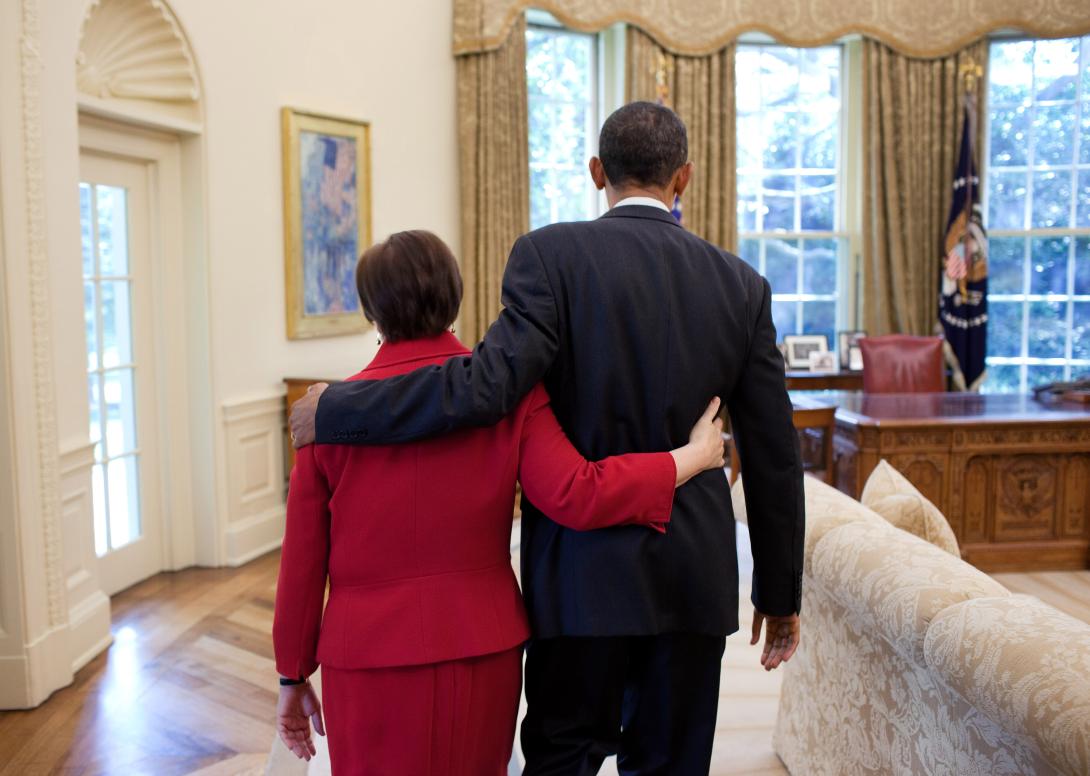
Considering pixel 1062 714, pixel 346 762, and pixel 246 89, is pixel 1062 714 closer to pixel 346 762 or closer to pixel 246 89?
pixel 346 762

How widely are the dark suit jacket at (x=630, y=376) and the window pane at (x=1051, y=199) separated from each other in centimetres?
740

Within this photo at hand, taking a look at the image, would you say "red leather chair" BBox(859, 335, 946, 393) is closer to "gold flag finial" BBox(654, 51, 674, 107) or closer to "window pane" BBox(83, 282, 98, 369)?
"gold flag finial" BBox(654, 51, 674, 107)

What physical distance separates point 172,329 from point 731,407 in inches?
159

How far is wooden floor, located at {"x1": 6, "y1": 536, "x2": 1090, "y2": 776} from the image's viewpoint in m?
3.18

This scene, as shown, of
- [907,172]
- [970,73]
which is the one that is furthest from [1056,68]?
[907,172]

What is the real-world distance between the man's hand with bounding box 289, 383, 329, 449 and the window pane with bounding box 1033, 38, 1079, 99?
8030 mm

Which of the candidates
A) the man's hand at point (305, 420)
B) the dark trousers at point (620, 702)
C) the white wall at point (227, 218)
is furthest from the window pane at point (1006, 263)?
the man's hand at point (305, 420)

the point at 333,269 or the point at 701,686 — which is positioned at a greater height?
the point at 333,269

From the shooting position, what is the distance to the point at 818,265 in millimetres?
8414

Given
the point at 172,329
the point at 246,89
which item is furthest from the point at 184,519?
the point at 246,89

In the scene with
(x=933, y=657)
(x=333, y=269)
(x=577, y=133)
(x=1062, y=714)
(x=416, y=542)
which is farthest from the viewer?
(x=577, y=133)

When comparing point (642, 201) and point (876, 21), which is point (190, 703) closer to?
point (642, 201)

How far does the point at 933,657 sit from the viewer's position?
6.27 feet

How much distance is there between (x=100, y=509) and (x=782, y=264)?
5545 mm
